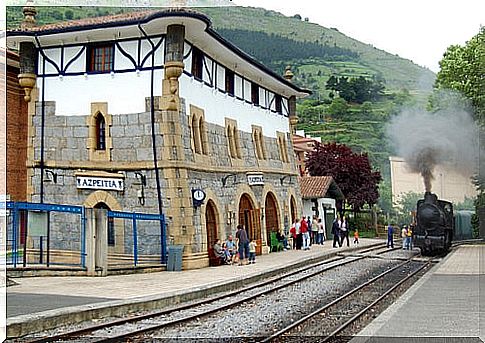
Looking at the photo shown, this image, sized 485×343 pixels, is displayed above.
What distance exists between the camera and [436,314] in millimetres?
9211

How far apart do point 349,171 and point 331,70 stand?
59.9ft

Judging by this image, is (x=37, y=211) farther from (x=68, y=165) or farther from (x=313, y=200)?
(x=313, y=200)

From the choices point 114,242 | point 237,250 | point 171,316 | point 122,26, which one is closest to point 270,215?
point 237,250

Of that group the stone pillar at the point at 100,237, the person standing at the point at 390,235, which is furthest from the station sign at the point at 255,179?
the stone pillar at the point at 100,237

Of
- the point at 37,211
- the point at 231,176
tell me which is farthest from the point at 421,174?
the point at 37,211

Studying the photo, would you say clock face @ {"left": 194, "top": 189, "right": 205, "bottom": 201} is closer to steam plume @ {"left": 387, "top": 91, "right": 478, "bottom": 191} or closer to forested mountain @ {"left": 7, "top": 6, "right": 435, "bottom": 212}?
forested mountain @ {"left": 7, "top": 6, "right": 435, "bottom": 212}

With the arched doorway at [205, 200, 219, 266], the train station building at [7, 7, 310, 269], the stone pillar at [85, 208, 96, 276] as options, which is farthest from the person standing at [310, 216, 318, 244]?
the stone pillar at [85, 208, 96, 276]

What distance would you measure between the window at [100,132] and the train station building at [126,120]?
26mm

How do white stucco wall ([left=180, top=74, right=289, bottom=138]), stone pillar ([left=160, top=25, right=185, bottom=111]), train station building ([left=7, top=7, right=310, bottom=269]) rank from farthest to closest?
white stucco wall ([left=180, top=74, right=289, bottom=138]) → train station building ([left=7, top=7, right=310, bottom=269]) → stone pillar ([left=160, top=25, right=185, bottom=111])

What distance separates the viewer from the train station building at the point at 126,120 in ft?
55.7

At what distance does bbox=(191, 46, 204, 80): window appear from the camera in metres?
18.4

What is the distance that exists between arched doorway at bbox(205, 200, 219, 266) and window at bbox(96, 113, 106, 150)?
3.27m

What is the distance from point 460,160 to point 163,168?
28.1 feet

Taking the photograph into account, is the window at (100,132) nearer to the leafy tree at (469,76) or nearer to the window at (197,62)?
the window at (197,62)
